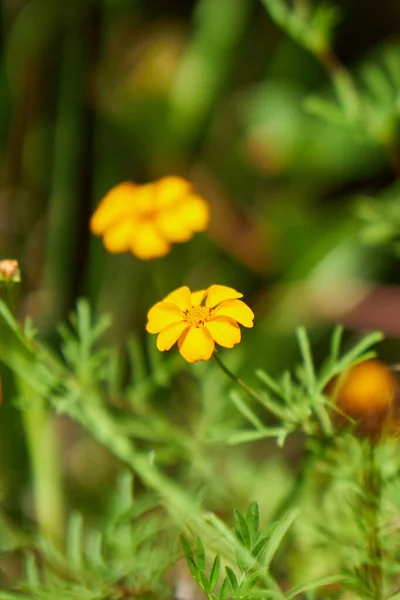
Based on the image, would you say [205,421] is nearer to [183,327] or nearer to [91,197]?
[183,327]

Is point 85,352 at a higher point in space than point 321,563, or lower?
higher

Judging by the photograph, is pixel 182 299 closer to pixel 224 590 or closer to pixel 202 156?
pixel 224 590

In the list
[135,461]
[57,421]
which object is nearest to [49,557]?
[135,461]

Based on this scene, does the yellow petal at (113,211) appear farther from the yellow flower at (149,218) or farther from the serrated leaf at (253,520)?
the serrated leaf at (253,520)

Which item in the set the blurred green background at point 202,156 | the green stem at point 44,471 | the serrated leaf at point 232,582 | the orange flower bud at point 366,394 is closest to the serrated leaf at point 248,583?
the serrated leaf at point 232,582

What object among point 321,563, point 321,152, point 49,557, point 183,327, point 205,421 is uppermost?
point 321,152

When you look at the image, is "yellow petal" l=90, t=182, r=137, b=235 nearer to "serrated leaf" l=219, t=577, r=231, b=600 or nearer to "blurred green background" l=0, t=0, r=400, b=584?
"serrated leaf" l=219, t=577, r=231, b=600

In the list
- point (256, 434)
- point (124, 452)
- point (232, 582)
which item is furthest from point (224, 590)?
point (124, 452)

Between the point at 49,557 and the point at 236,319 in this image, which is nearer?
the point at 236,319
